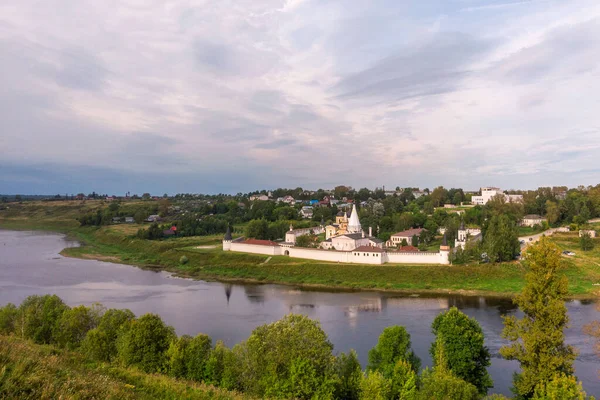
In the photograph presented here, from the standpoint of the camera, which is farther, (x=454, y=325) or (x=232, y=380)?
(x=454, y=325)

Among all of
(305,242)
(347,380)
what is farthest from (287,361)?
(305,242)

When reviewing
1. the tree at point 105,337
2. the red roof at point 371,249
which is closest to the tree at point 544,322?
the tree at point 105,337

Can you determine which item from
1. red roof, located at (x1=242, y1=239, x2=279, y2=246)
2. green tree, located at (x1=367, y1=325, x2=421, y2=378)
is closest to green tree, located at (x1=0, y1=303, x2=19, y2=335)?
green tree, located at (x1=367, y1=325, x2=421, y2=378)

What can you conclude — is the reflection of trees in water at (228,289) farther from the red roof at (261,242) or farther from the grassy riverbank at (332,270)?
the red roof at (261,242)

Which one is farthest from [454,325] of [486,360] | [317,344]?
[317,344]

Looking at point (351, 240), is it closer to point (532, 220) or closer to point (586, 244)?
point (586, 244)

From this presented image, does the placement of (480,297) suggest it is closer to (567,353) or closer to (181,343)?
(567,353)
